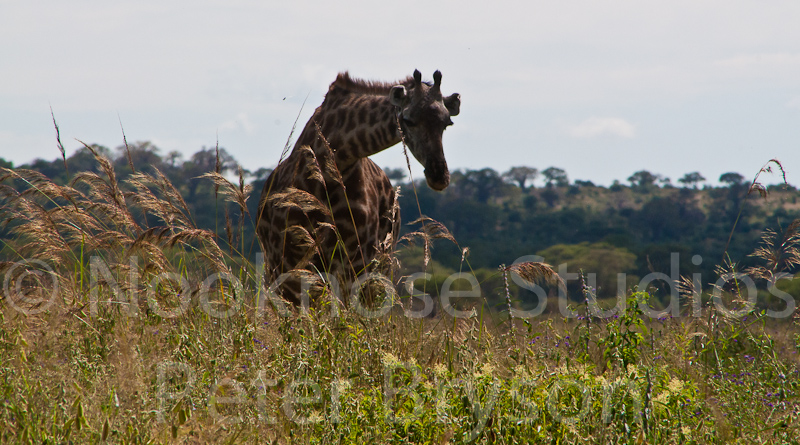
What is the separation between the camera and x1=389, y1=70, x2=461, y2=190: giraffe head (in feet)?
15.6

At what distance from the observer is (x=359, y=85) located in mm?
5930

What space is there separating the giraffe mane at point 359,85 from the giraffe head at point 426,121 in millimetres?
475

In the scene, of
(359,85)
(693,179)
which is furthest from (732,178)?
(359,85)

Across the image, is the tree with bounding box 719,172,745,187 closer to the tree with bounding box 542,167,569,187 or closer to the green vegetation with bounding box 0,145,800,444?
the tree with bounding box 542,167,569,187

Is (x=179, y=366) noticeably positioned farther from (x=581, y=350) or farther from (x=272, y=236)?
(x=272, y=236)

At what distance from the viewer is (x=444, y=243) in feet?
270

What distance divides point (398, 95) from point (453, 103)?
544 mm

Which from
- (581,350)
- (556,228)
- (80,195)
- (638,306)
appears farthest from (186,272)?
(556,228)

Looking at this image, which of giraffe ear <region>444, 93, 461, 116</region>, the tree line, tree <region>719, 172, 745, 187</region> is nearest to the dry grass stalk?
giraffe ear <region>444, 93, 461, 116</region>

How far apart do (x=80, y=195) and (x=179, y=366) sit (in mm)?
2177

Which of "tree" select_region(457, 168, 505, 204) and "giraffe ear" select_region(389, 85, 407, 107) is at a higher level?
"tree" select_region(457, 168, 505, 204)

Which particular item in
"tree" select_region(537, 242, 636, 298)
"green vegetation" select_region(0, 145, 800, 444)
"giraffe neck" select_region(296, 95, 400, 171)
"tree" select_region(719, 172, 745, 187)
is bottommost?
"tree" select_region(537, 242, 636, 298)

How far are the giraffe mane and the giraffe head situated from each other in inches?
18.7

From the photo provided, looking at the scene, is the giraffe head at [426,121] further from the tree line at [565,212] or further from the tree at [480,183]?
the tree at [480,183]
